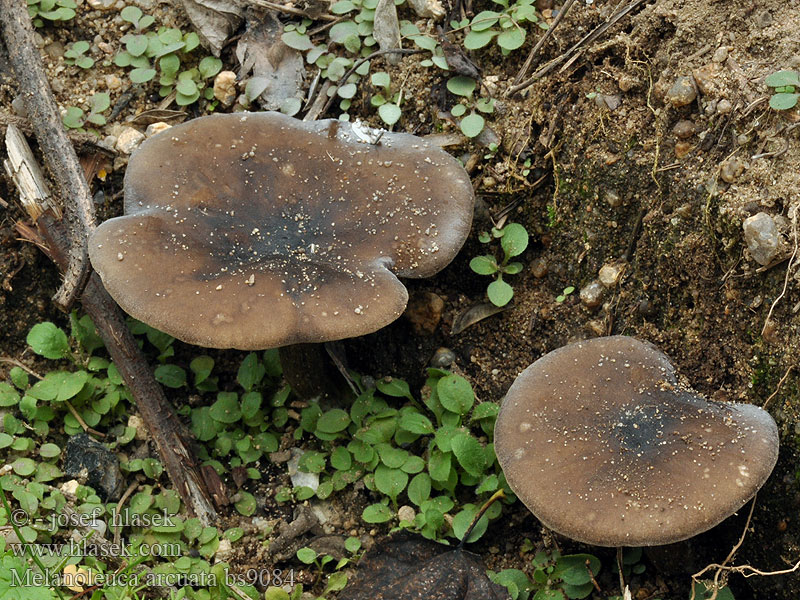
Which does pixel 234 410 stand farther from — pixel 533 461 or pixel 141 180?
pixel 533 461

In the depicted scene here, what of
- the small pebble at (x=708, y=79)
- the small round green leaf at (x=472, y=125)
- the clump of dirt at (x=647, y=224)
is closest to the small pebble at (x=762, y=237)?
the clump of dirt at (x=647, y=224)

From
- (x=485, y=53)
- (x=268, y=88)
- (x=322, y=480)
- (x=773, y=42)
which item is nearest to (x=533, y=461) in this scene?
(x=322, y=480)

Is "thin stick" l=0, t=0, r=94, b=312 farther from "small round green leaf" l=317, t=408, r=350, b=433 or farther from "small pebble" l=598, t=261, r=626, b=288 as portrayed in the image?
"small pebble" l=598, t=261, r=626, b=288

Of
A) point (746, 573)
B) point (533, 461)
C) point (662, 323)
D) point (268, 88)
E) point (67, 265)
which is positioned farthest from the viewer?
point (268, 88)

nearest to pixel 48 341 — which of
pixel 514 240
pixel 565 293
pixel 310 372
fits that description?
pixel 310 372

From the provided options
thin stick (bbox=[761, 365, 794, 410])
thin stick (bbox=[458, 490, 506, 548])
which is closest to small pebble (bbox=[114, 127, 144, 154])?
thin stick (bbox=[458, 490, 506, 548])

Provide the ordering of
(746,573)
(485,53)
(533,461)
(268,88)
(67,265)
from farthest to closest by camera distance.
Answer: (268,88) < (485,53) < (67,265) < (746,573) < (533,461)
